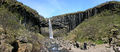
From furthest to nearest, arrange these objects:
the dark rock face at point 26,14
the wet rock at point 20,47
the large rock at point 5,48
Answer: the dark rock face at point 26,14, the wet rock at point 20,47, the large rock at point 5,48

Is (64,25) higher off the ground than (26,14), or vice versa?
(26,14)

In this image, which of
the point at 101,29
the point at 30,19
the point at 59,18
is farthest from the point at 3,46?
the point at 59,18

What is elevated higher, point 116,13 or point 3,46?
point 116,13

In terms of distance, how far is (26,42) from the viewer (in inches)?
703

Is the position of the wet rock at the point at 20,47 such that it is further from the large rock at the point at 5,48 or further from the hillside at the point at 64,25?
the large rock at the point at 5,48

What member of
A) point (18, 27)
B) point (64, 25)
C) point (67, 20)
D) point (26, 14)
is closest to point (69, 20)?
A: point (67, 20)

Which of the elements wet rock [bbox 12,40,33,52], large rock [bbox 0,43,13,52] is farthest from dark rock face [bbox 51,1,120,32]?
large rock [bbox 0,43,13,52]

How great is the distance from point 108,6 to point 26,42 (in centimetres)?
7513

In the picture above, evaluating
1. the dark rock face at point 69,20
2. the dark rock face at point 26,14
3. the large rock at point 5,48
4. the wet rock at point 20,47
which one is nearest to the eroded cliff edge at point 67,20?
the dark rock face at point 69,20

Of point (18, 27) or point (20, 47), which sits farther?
point (18, 27)

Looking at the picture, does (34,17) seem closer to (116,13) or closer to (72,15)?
(72,15)

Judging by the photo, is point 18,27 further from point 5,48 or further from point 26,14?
point 26,14

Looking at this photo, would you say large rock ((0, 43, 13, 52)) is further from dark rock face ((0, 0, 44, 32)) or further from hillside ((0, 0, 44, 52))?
dark rock face ((0, 0, 44, 32))

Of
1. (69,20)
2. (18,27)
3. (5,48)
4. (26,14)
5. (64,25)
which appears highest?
(26,14)
